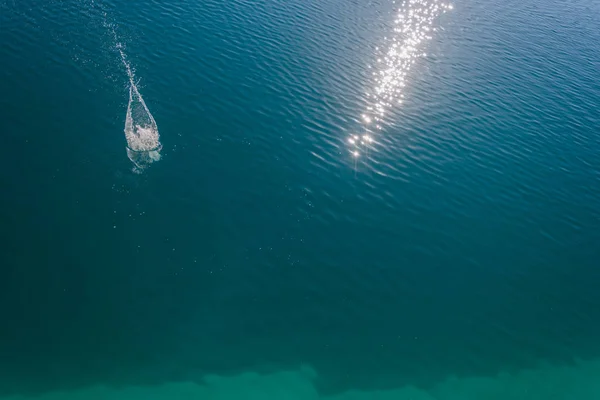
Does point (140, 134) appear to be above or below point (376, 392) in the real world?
above

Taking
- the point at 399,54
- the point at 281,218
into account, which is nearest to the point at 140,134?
the point at 281,218

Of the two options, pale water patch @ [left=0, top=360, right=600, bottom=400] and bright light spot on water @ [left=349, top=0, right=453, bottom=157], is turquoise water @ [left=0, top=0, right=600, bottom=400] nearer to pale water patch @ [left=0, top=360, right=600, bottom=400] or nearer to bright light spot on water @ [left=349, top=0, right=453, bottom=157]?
pale water patch @ [left=0, top=360, right=600, bottom=400]

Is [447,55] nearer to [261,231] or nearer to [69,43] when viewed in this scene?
[261,231]

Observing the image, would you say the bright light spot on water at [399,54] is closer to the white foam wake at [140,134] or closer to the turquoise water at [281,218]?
the turquoise water at [281,218]

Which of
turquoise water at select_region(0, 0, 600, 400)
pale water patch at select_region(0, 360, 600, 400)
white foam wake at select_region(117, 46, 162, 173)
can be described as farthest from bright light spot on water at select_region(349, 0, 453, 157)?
pale water patch at select_region(0, 360, 600, 400)

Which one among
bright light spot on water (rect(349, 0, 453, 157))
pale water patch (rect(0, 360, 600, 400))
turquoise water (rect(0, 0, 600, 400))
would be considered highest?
bright light spot on water (rect(349, 0, 453, 157))

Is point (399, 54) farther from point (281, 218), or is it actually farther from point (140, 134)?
point (140, 134)
